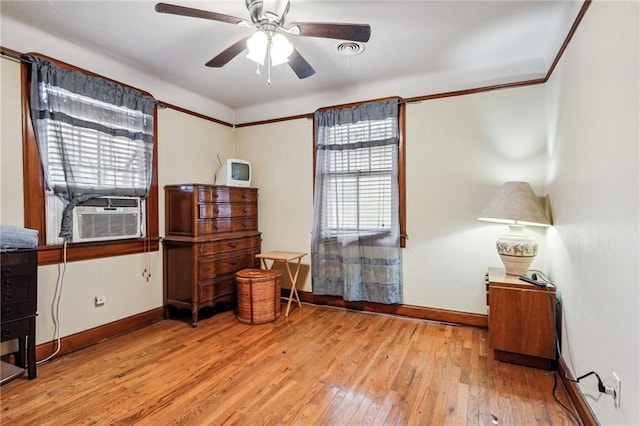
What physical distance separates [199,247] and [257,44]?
6.43 ft

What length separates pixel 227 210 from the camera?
3496mm

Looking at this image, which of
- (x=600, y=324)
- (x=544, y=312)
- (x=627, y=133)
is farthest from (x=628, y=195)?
(x=544, y=312)

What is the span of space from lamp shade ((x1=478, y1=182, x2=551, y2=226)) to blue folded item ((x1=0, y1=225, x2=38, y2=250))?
331cm

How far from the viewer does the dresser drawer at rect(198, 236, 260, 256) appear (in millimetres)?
3150

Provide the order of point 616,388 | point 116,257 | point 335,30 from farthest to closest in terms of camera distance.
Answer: point 116,257 → point 335,30 → point 616,388

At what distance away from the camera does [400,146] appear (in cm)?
328

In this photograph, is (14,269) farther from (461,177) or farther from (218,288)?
(461,177)

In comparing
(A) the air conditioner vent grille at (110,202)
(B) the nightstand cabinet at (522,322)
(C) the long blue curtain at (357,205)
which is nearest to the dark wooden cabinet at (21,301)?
(A) the air conditioner vent grille at (110,202)

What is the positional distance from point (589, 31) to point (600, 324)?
152cm

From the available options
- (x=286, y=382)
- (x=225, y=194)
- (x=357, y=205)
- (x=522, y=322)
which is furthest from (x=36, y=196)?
(x=522, y=322)

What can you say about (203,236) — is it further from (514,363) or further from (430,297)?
(514,363)

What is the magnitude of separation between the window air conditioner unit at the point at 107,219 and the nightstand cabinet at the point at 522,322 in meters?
3.16

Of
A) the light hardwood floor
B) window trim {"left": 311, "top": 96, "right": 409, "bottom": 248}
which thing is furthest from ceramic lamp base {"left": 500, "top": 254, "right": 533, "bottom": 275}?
window trim {"left": 311, "top": 96, "right": 409, "bottom": 248}

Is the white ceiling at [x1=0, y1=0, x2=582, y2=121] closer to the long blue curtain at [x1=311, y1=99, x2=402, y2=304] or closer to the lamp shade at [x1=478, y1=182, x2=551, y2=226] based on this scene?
the long blue curtain at [x1=311, y1=99, x2=402, y2=304]
